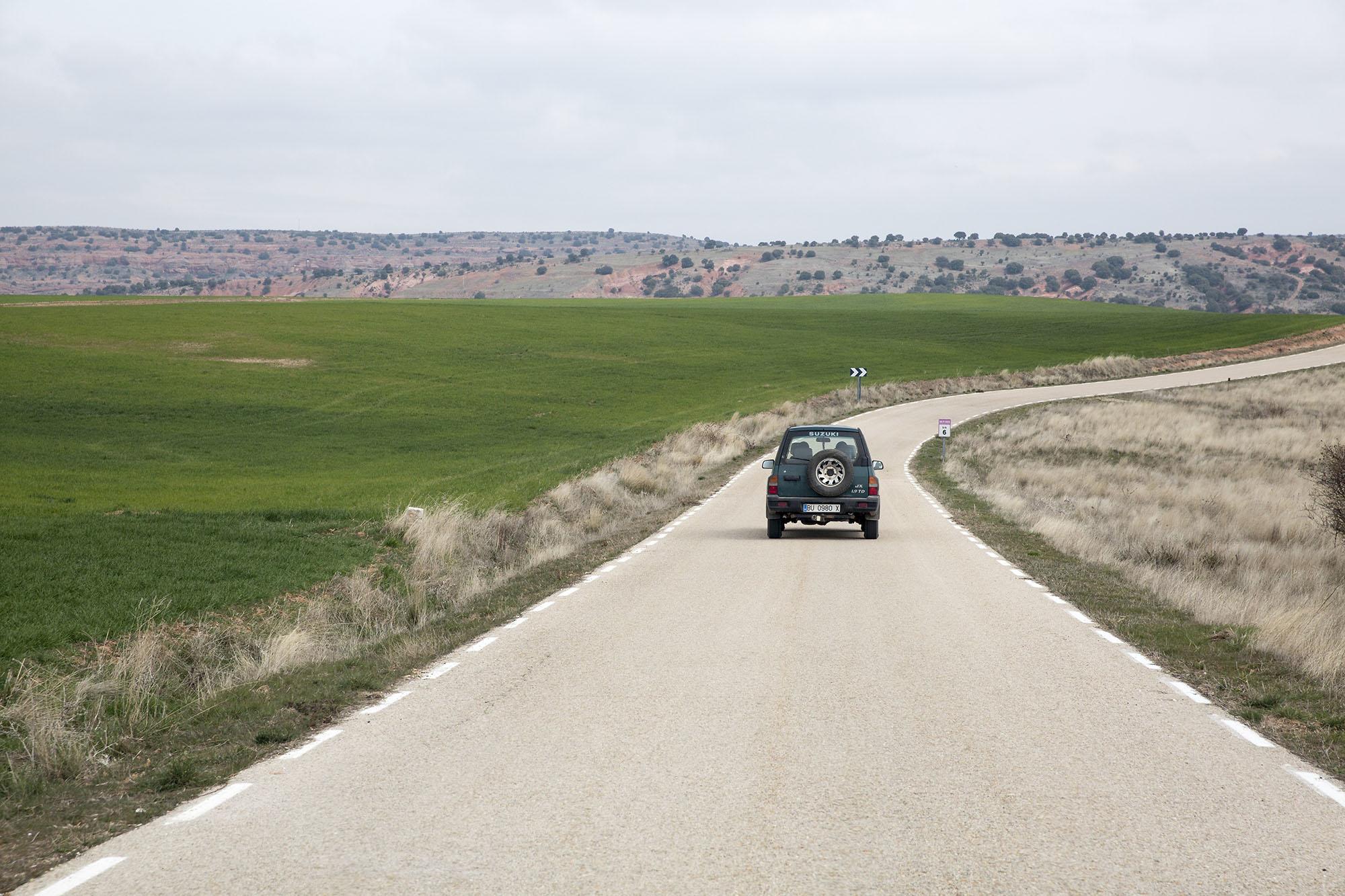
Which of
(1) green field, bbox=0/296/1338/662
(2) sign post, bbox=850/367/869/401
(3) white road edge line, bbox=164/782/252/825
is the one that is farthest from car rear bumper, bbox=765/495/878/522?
(2) sign post, bbox=850/367/869/401

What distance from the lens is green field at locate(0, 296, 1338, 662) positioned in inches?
734

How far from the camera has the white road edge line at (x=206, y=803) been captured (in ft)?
20.5

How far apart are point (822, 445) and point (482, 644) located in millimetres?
11794

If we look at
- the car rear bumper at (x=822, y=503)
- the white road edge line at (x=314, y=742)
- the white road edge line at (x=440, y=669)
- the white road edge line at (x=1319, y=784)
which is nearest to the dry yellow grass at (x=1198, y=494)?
the white road edge line at (x=1319, y=784)

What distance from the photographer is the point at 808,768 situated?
23.1ft

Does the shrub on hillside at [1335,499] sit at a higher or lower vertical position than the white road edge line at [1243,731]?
lower

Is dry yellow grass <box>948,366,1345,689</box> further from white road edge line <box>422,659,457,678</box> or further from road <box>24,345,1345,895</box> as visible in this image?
white road edge line <box>422,659,457,678</box>

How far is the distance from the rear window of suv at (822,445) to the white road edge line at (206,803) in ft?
50.9

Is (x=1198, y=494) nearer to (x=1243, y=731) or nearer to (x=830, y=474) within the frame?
(x=830, y=474)

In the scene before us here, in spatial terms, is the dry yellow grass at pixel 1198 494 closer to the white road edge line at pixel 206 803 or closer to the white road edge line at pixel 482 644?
the white road edge line at pixel 482 644

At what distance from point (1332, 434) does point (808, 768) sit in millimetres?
45638

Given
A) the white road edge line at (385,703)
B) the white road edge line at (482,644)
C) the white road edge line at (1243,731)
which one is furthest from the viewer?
→ the white road edge line at (482,644)

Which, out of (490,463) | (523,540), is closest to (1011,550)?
(523,540)

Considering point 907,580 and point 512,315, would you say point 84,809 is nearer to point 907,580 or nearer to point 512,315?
point 907,580
